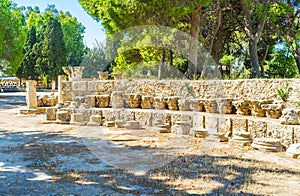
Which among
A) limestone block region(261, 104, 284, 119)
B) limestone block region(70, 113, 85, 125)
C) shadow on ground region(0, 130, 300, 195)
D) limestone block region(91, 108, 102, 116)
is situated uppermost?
limestone block region(261, 104, 284, 119)

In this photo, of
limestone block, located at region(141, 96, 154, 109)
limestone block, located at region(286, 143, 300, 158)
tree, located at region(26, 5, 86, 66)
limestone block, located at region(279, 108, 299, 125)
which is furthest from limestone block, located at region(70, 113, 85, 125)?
tree, located at region(26, 5, 86, 66)

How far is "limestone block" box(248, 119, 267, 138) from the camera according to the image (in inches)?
276

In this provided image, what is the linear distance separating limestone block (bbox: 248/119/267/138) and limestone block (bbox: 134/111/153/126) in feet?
11.5

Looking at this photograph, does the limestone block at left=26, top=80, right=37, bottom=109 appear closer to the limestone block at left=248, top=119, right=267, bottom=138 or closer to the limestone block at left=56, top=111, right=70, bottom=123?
the limestone block at left=56, top=111, right=70, bottom=123

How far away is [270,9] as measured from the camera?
12906 millimetres

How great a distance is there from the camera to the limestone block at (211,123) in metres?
8.20

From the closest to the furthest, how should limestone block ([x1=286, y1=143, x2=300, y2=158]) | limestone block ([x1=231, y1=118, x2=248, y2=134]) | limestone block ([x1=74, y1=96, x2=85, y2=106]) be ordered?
limestone block ([x1=286, y1=143, x2=300, y2=158]) < limestone block ([x1=231, y1=118, x2=248, y2=134]) < limestone block ([x1=74, y1=96, x2=85, y2=106])

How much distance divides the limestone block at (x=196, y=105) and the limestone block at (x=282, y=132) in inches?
106

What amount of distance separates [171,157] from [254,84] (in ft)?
11.3

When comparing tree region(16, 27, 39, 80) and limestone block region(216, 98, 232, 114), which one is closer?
limestone block region(216, 98, 232, 114)

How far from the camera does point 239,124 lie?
7.68 metres

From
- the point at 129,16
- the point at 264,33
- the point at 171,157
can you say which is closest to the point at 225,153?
the point at 171,157

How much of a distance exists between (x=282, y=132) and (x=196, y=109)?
3.26 m

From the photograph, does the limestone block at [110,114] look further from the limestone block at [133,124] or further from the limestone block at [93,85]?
the limestone block at [93,85]
